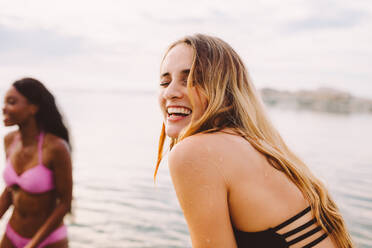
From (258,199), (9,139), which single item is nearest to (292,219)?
(258,199)

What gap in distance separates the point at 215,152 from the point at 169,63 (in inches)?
28.9

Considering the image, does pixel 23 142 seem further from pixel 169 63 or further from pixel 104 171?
pixel 104 171

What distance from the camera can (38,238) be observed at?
3.45 metres

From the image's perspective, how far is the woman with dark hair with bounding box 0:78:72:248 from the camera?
3578mm

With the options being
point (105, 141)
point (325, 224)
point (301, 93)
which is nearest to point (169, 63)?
point (325, 224)

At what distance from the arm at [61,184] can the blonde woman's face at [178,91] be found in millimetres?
1735

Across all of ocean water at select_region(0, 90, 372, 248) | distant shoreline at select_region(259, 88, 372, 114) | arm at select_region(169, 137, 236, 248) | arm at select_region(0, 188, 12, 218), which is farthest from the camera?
distant shoreline at select_region(259, 88, 372, 114)

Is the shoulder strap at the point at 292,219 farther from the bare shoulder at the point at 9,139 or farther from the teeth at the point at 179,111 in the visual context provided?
the bare shoulder at the point at 9,139

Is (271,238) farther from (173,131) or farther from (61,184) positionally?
(61,184)

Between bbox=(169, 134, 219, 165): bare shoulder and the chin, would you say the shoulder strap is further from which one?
the chin

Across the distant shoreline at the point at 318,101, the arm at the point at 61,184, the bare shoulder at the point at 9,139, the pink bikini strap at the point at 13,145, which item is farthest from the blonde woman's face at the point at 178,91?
the distant shoreline at the point at 318,101

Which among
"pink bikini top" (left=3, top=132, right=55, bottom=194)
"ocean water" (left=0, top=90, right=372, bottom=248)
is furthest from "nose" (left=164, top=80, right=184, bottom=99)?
"pink bikini top" (left=3, top=132, right=55, bottom=194)

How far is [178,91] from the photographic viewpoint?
2.16m

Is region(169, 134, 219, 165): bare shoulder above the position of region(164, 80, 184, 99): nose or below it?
below
